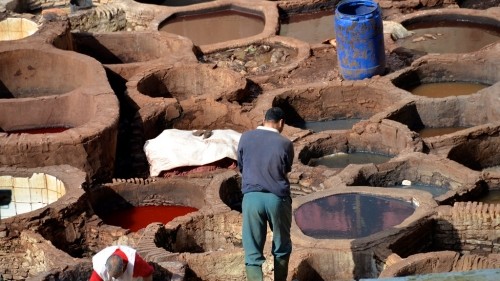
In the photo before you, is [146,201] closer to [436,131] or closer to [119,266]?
[436,131]

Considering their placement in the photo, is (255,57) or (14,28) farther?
(14,28)

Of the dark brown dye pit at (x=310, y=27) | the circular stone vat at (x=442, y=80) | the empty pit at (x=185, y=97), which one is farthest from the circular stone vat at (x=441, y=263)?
the dark brown dye pit at (x=310, y=27)

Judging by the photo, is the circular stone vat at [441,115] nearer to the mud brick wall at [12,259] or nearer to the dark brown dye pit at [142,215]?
the dark brown dye pit at [142,215]

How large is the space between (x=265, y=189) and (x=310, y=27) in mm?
11031

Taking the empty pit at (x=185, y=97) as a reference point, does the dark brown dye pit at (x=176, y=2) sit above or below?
below

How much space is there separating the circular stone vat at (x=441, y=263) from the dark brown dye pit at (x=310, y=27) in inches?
335

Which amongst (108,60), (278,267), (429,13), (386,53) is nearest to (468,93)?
(386,53)

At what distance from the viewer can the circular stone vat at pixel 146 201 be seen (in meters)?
14.9

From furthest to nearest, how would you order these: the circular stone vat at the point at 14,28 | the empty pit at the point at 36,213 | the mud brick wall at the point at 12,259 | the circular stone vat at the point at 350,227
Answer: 1. the circular stone vat at the point at 14,28
2. the mud brick wall at the point at 12,259
3. the empty pit at the point at 36,213
4. the circular stone vat at the point at 350,227

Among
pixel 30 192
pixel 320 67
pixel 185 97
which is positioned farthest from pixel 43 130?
pixel 320 67

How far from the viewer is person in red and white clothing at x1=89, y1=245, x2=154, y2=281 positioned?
10172 mm

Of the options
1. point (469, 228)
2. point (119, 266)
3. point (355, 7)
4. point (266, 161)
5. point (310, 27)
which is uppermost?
point (266, 161)

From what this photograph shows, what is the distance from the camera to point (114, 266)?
33.3ft

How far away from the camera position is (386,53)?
63.6 feet
